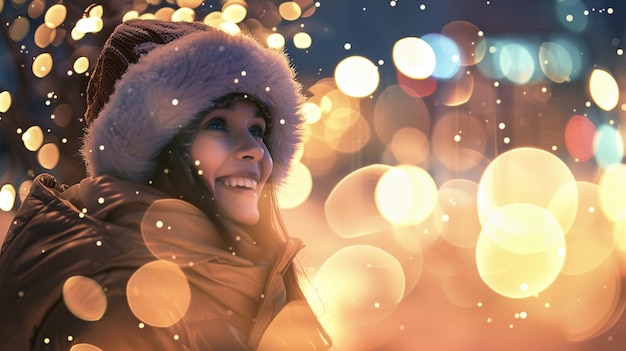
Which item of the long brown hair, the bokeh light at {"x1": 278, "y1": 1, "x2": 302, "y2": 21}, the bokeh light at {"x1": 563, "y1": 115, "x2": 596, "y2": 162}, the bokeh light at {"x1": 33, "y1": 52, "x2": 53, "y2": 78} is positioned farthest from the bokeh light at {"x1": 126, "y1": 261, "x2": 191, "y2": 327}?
the bokeh light at {"x1": 563, "y1": 115, "x2": 596, "y2": 162}

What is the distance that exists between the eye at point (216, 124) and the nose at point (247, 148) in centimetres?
5

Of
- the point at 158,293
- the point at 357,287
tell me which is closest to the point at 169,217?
the point at 158,293

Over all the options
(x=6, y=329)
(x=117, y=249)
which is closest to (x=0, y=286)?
(x=6, y=329)

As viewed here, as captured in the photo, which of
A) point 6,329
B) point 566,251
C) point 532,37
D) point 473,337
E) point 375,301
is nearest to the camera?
point 6,329

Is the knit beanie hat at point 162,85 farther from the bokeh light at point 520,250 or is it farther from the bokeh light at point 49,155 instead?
the bokeh light at point 520,250

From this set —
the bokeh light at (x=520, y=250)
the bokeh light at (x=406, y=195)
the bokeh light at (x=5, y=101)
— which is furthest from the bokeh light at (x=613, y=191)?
the bokeh light at (x=5, y=101)

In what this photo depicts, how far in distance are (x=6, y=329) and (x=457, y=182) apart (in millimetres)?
8059

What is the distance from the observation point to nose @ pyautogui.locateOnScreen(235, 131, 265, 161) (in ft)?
6.06

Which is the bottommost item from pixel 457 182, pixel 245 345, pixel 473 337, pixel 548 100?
pixel 457 182

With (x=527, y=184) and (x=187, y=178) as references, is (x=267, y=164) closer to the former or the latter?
(x=187, y=178)

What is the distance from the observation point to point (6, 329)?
1.56 m

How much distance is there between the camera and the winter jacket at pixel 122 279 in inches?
59.8

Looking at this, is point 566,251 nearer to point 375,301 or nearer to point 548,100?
point 548,100

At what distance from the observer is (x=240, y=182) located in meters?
1.88
